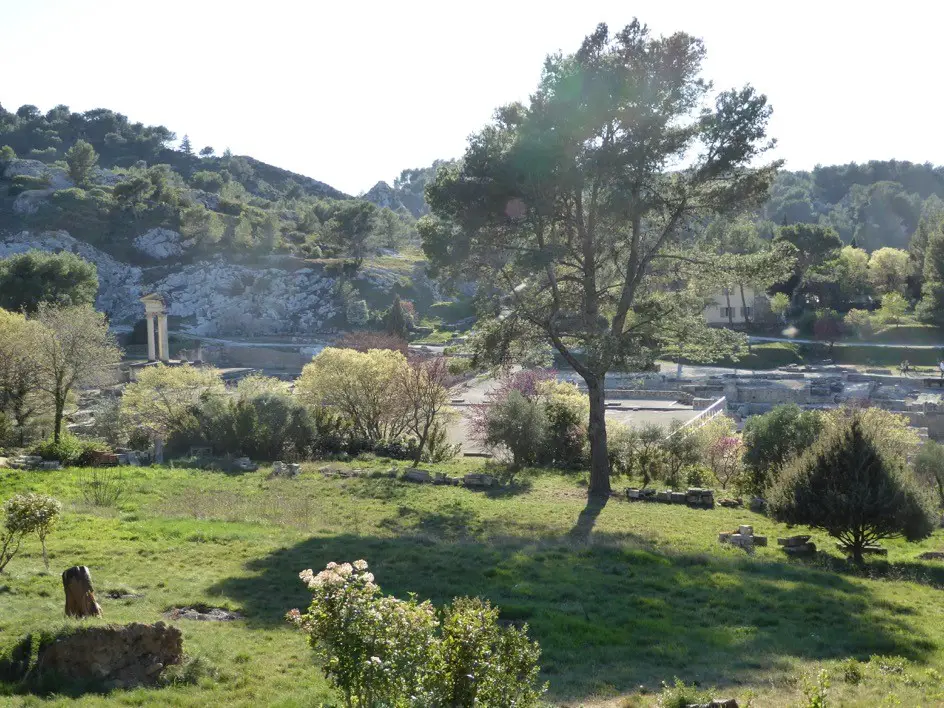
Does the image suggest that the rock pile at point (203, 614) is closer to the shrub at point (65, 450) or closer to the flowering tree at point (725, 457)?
the shrub at point (65, 450)

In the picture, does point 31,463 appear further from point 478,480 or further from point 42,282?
point 42,282

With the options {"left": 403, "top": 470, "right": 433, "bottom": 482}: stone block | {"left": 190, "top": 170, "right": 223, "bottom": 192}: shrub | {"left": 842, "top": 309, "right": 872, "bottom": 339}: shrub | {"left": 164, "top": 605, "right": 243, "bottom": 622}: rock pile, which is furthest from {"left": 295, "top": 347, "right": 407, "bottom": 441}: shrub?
{"left": 190, "top": 170, "right": 223, "bottom": 192}: shrub

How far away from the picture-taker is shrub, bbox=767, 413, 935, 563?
546 inches

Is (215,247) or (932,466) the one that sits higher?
(215,247)

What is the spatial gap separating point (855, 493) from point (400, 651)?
11.4 meters

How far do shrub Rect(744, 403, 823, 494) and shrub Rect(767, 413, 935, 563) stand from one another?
7182 mm

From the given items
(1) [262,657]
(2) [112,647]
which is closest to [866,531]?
(1) [262,657]

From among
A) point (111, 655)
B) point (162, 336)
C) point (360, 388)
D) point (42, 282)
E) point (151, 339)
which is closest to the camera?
point (111, 655)

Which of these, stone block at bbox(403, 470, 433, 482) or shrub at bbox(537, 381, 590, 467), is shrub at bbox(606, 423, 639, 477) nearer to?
shrub at bbox(537, 381, 590, 467)

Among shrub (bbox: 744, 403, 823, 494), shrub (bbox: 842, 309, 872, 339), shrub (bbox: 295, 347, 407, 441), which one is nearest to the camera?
shrub (bbox: 744, 403, 823, 494)

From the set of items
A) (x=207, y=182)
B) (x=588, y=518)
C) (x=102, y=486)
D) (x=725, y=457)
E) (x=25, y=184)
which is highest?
(x=207, y=182)

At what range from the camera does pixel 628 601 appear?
10648 mm

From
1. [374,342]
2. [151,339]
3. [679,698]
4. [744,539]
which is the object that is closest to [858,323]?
[374,342]

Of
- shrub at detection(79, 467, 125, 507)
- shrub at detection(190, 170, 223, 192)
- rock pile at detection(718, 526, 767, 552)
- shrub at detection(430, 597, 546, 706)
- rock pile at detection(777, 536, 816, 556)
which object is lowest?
rock pile at detection(777, 536, 816, 556)
